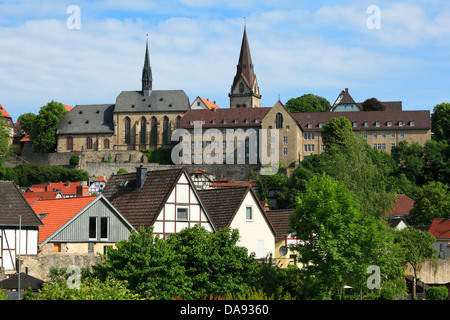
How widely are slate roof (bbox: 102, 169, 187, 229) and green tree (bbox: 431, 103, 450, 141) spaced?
321 ft

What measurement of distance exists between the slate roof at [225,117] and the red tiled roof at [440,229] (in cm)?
5724

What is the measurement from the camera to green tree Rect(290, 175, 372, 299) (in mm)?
27297

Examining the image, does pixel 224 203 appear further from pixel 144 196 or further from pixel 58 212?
pixel 58 212

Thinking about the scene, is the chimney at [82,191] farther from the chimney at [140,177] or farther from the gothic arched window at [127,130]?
the gothic arched window at [127,130]

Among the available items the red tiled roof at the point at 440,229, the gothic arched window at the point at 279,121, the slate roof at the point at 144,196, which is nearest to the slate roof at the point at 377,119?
the gothic arched window at the point at 279,121

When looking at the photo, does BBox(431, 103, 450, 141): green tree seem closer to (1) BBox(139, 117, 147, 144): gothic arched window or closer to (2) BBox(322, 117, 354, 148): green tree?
(2) BBox(322, 117, 354, 148): green tree

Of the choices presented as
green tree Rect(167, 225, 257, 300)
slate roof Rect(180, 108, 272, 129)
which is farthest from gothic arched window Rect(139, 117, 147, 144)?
green tree Rect(167, 225, 257, 300)

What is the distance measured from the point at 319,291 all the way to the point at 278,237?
1364 centimetres
